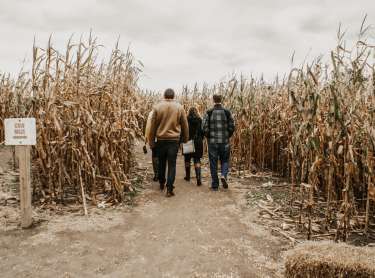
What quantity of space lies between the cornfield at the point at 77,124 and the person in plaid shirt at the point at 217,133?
162cm

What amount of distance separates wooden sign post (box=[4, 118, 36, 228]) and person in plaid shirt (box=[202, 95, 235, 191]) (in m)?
3.38

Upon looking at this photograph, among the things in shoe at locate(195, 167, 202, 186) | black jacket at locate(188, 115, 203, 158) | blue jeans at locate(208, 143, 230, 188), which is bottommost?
shoe at locate(195, 167, 202, 186)

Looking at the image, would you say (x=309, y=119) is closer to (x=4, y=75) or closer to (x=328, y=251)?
(x=328, y=251)

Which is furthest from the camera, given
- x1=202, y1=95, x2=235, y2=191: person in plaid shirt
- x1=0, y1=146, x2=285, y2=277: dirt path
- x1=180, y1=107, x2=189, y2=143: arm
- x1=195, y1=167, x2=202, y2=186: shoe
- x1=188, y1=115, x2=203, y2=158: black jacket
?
x1=188, y1=115, x2=203, y2=158: black jacket

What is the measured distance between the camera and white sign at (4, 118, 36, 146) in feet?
15.4

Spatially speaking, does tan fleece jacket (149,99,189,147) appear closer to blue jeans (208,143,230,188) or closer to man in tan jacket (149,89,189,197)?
man in tan jacket (149,89,189,197)

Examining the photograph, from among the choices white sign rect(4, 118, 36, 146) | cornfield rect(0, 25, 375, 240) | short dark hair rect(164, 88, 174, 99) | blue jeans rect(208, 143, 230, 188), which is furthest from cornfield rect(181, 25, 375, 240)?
white sign rect(4, 118, 36, 146)

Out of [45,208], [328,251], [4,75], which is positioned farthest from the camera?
[4,75]

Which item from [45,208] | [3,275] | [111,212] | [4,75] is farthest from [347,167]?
[4,75]

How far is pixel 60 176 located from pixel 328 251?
4.06m

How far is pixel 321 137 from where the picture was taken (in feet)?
15.7

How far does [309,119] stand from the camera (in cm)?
452

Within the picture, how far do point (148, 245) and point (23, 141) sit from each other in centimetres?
213

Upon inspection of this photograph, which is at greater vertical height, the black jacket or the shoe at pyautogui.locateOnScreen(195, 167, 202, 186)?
the black jacket
